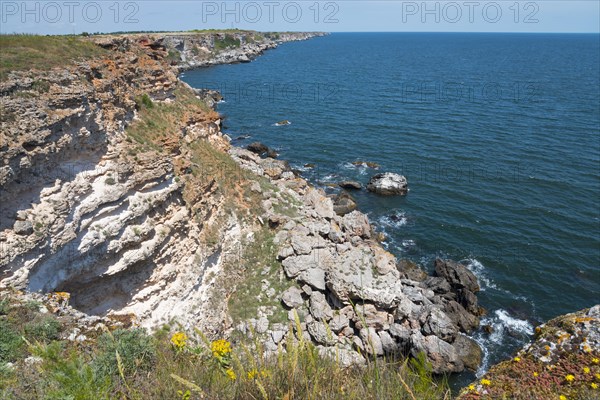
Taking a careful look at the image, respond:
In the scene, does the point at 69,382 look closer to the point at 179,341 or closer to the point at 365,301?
the point at 179,341

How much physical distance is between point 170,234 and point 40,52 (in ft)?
40.3

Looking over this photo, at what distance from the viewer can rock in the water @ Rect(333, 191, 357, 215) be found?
42575 millimetres

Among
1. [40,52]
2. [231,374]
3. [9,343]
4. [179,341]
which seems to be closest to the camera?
[231,374]

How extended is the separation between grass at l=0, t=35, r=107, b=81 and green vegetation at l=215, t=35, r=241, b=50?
540 feet

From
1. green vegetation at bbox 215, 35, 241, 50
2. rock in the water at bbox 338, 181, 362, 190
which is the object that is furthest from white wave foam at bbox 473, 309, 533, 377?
green vegetation at bbox 215, 35, 241, 50

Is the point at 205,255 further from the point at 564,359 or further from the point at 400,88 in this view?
the point at 400,88

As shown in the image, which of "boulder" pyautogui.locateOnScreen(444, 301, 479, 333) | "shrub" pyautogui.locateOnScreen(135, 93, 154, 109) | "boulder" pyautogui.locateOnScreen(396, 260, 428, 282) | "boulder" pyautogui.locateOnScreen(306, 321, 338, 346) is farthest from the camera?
"boulder" pyautogui.locateOnScreen(396, 260, 428, 282)

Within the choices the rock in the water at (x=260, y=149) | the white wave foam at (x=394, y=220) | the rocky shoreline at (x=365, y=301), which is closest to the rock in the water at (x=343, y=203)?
the white wave foam at (x=394, y=220)

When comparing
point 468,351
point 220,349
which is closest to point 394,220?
point 468,351

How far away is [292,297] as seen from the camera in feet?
82.4

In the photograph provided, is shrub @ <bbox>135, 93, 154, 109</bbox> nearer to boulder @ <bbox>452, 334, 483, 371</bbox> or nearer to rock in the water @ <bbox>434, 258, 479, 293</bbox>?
rock in the water @ <bbox>434, 258, 479, 293</bbox>

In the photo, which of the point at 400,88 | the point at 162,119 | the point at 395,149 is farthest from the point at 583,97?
the point at 162,119

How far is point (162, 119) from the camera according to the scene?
27.6 meters

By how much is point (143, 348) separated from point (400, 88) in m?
105
